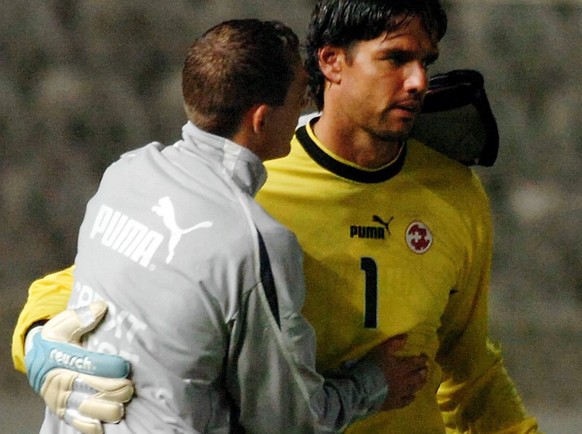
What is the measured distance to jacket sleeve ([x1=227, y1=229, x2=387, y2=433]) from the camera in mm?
2350

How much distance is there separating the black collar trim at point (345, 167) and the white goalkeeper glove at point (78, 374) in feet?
1.92

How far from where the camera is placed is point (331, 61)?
9.30ft

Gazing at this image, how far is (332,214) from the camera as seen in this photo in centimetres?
279

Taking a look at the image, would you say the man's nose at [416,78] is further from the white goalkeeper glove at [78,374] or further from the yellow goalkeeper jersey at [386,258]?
the white goalkeeper glove at [78,374]

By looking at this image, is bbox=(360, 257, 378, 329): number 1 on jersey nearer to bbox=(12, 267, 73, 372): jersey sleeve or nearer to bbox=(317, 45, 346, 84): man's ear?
bbox=(317, 45, 346, 84): man's ear

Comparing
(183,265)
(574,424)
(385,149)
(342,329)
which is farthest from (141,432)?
(574,424)

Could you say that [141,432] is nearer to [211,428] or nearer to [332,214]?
[211,428]

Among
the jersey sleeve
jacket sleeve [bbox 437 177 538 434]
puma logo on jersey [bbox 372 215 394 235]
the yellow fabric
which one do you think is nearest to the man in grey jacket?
the jersey sleeve

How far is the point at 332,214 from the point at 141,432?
599mm

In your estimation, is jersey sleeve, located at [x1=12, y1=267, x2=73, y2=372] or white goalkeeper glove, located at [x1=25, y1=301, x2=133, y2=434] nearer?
white goalkeeper glove, located at [x1=25, y1=301, x2=133, y2=434]

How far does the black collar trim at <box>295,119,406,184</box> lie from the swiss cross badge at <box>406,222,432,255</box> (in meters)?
0.10

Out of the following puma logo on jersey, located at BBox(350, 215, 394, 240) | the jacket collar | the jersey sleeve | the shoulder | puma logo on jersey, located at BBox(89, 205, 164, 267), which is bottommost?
the jersey sleeve

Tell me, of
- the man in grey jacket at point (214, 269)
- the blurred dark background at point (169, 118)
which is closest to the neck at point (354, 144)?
the man in grey jacket at point (214, 269)

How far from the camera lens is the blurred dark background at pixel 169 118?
18.4ft
